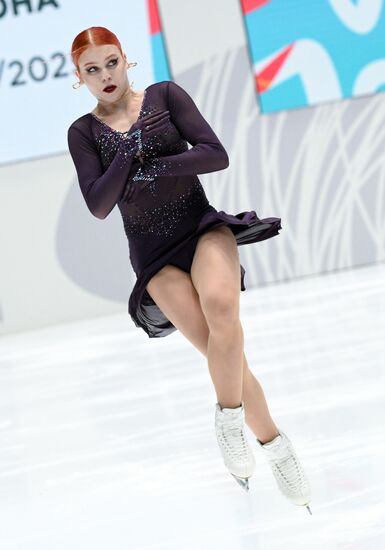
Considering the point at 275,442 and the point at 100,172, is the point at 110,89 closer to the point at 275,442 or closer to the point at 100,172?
the point at 100,172

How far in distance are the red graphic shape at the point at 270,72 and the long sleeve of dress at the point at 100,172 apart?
5894 mm

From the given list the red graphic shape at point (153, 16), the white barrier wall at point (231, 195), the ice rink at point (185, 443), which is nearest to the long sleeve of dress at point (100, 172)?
the ice rink at point (185, 443)

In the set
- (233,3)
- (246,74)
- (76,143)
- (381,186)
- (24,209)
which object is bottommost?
(381,186)

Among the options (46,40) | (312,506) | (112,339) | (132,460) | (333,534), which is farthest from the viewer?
(46,40)

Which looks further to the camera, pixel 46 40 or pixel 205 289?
pixel 46 40

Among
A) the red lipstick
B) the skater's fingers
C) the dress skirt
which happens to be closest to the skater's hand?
the skater's fingers

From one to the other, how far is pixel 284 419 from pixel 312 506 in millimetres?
985

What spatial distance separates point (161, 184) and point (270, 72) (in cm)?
593

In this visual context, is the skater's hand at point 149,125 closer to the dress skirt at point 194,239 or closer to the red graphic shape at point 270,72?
the dress skirt at point 194,239

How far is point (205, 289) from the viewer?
261cm

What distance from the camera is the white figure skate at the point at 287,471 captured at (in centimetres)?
269

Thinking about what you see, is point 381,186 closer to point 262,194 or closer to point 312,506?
point 262,194

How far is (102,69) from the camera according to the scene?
8.95ft

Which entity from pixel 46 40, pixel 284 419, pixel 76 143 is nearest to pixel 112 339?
pixel 46 40
